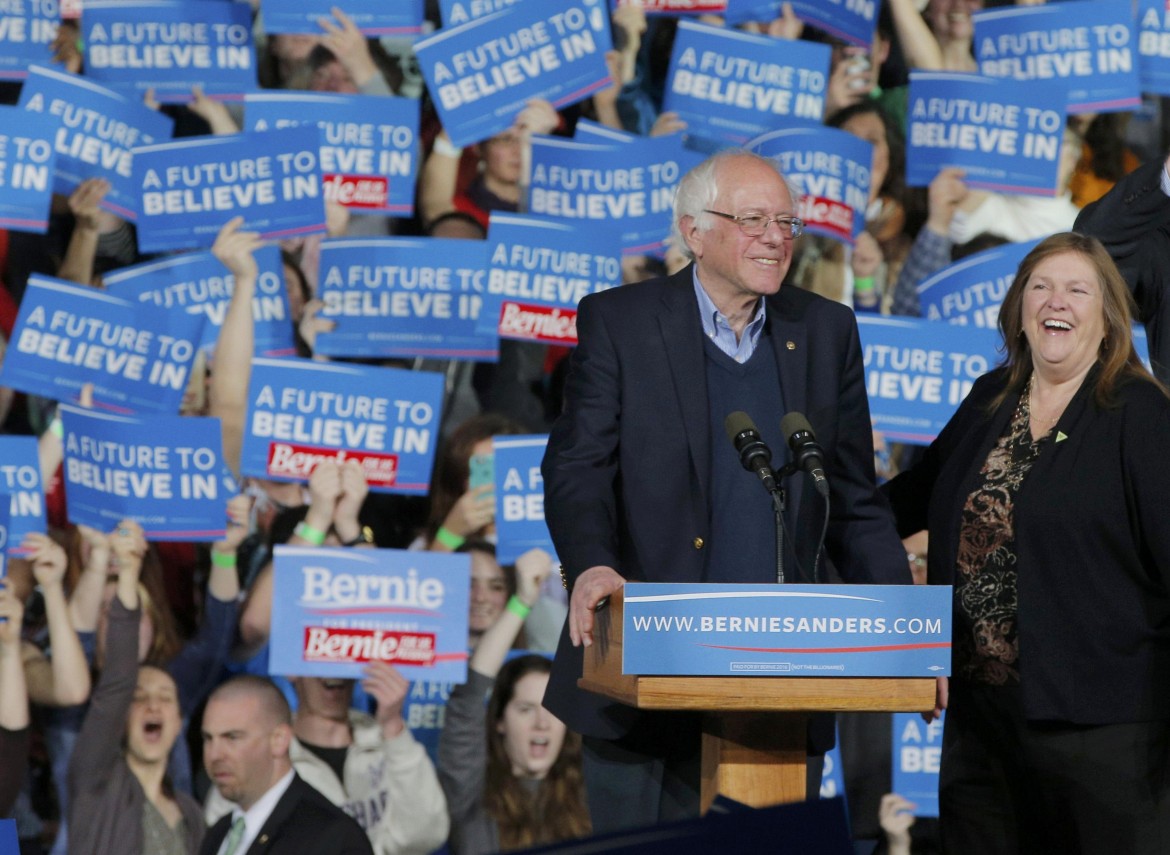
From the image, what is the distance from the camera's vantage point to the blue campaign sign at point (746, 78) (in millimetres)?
5301

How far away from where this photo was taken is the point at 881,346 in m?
4.86

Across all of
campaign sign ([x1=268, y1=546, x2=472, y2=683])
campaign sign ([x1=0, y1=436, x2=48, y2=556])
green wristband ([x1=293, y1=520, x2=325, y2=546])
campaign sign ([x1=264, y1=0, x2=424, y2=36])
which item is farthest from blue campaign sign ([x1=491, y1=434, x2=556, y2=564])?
campaign sign ([x1=264, y1=0, x2=424, y2=36])

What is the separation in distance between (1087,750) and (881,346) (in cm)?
227

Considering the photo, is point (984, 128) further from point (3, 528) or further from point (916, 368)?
point (3, 528)

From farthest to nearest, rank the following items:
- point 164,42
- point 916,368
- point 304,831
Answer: point 164,42
point 916,368
point 304,831

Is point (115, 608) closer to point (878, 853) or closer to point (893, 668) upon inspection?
point (878, 853)

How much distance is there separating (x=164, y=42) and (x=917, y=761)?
10.9 ft

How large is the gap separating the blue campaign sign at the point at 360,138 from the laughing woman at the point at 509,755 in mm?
1340

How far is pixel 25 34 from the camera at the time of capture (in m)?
5.26

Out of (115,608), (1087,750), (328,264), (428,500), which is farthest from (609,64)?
(1087,750)

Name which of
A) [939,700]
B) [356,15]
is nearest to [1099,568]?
[939,700]

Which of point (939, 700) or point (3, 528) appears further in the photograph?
point (3, 528)

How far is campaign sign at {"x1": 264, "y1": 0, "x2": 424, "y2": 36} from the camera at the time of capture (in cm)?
523

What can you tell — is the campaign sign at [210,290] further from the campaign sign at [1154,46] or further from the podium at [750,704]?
the campaign sign at [1154,46]
